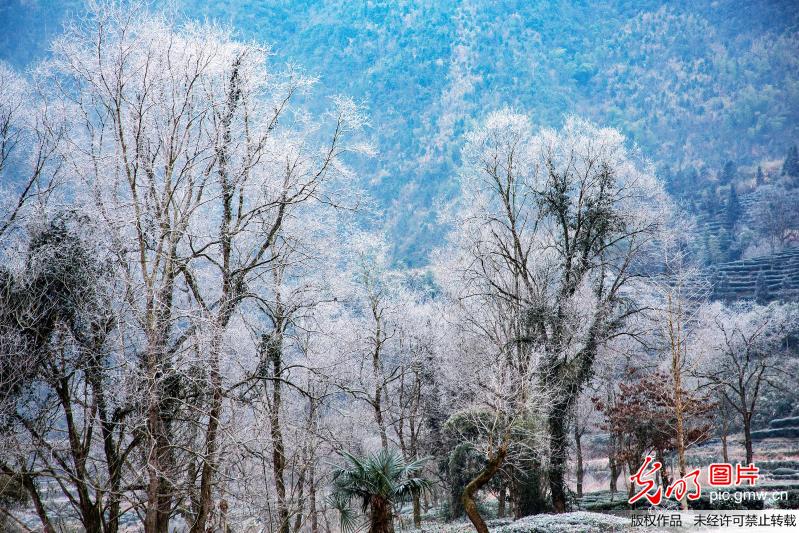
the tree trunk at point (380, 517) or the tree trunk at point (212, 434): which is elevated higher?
the tree trunk at point (212, 434)

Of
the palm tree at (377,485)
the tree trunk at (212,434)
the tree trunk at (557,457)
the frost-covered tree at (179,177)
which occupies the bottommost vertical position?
the tree trunk at (557,457)

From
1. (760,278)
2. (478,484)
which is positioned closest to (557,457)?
(478,484)

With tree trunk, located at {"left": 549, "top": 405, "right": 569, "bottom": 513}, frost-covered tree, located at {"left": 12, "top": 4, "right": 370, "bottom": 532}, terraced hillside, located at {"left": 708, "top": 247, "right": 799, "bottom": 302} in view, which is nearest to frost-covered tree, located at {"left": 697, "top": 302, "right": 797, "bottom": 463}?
tree trunk, located at {"left": 549, "top": 405, "right": 569, "bottom": 513}

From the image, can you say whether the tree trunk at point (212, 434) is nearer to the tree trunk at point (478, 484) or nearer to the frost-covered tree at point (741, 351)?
the tree trunk at point (478, 484)

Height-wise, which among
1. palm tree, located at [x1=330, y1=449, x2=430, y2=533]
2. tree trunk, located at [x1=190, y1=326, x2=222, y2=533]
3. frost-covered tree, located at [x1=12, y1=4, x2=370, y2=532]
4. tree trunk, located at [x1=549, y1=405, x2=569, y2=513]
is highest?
frost-covered tree, located at [x1=12, y1=4, x2=370, y2=532]

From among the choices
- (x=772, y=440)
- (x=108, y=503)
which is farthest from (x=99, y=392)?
(x=772, y=440)

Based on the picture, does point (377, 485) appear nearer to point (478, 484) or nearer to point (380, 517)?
point (380, 517)

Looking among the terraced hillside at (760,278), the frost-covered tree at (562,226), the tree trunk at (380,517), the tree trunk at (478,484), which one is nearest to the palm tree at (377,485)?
the tree trunk at (380,517)

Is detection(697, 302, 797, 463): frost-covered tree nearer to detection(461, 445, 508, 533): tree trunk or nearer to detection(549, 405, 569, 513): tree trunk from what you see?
detection(549, 405, 569, 513): tree trunk

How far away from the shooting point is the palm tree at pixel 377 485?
1047cm

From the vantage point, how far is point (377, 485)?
1050 cm

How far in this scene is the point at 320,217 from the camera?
11.9 m

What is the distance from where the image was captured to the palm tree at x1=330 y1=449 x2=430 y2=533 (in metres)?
10.5

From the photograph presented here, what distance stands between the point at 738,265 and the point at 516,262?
7139cm
